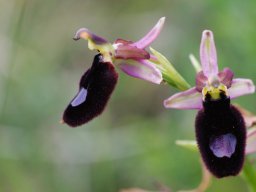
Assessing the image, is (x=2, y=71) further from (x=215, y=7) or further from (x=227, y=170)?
(x=227, y=170)

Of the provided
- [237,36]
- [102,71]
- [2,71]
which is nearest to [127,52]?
[102,71]

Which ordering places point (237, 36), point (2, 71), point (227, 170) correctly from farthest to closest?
point (2, 71)
point (237, 36)
point (227, 170)

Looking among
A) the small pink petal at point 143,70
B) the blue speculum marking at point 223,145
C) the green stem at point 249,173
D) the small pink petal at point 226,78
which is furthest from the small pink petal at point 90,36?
the green stem at point 249,173

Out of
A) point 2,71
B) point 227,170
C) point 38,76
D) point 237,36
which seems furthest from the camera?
point 38,76

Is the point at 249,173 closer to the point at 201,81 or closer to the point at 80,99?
the point at 201,81

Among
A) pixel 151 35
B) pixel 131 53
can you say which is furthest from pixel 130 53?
pixel 151 35

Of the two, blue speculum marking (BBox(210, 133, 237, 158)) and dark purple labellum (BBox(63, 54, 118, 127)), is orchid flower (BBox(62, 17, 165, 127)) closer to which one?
dark purple labellum (BBox(63, 54, 118, 127))
